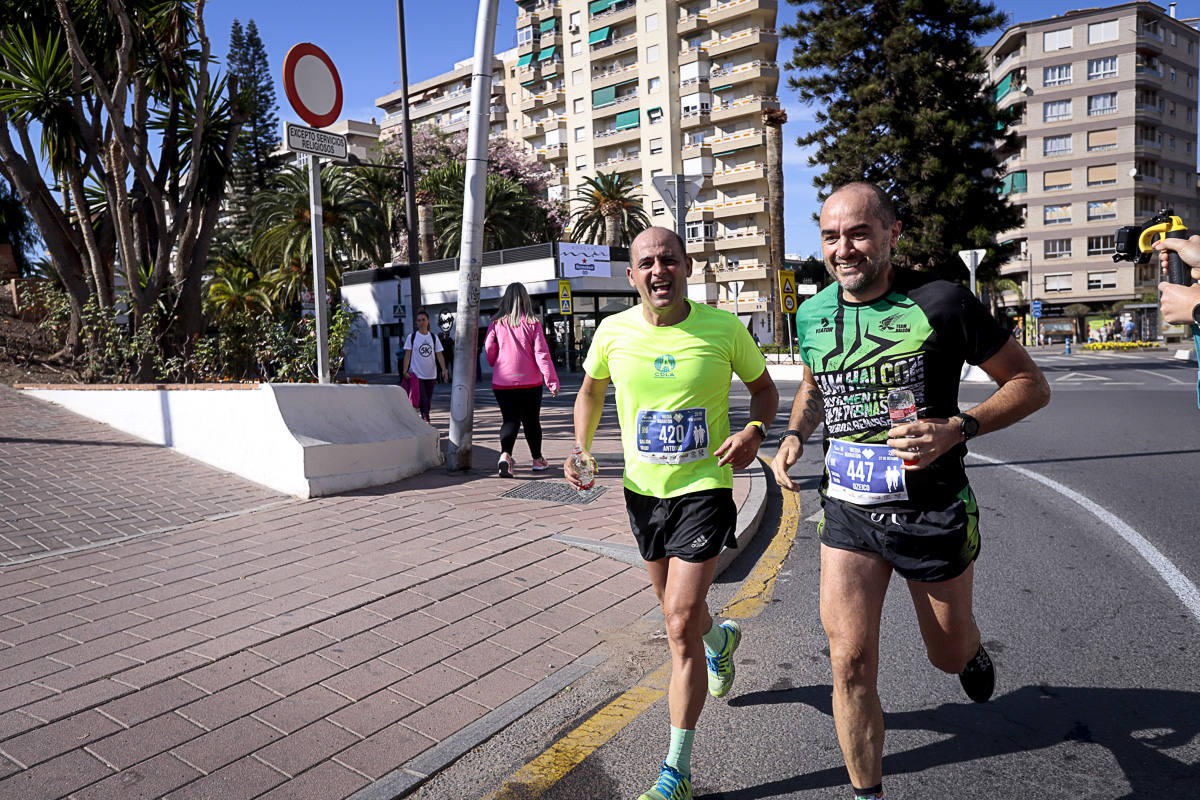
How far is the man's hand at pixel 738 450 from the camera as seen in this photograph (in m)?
2.91

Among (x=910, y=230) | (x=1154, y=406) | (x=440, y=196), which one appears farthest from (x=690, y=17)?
(x=1154, y=406)

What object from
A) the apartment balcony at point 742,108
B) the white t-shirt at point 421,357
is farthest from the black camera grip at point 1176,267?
the apartment balcony at point 742,108

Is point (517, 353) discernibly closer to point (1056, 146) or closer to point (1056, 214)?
point (1056, 214)

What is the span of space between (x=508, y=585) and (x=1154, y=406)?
559 inches

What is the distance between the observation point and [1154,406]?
48.5 ft

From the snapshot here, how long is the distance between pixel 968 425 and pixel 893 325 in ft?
1.21

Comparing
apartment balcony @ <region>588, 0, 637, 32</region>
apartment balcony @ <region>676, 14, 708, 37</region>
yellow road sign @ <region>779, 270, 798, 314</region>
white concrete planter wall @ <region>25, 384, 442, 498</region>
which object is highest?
apartment balcony @ <region>588, 0, 637, 32</region>

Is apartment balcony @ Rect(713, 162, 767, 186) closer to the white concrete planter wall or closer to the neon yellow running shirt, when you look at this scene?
the white concrete planter wall

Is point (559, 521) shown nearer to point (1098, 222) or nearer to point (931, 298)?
point (931, 298)

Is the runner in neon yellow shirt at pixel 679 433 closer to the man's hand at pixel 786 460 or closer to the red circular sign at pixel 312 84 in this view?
the man's hand at pixel 786 460

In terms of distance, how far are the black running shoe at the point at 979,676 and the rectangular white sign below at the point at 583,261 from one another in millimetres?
30643

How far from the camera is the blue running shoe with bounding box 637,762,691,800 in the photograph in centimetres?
263

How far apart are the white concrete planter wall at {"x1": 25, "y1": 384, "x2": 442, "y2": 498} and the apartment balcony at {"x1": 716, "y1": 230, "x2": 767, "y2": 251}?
53.2m

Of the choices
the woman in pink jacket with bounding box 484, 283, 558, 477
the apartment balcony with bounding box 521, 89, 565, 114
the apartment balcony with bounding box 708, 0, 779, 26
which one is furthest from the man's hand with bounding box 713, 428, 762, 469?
the apartment balcony with bounding box 521, 89, 565, 114
